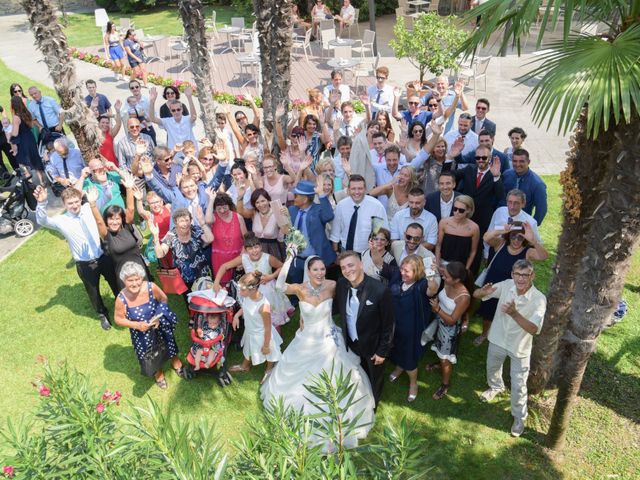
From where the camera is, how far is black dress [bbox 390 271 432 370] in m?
5.61

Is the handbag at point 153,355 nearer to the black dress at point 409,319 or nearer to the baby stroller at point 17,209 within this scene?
the black dress at point 409,319

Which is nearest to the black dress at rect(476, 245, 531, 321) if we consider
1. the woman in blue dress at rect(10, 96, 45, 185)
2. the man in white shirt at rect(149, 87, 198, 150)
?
the man in white shirt at rect(149, 87, 198, 150)

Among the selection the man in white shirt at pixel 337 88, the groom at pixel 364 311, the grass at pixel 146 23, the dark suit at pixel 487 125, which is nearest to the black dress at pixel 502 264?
the groom at pixel 364 311

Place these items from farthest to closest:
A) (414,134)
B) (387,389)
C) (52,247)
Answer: (52,247) < (414,134) < (387,389)

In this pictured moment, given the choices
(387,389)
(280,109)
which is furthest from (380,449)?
(280,109)

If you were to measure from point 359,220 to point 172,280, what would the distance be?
2598 millimetres

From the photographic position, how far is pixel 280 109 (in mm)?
9102

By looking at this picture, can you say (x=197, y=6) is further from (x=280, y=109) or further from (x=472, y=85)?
(x=472, y=85)

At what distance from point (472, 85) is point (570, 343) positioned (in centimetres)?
A: 1371

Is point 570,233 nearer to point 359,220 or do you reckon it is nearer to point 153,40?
point 359,220

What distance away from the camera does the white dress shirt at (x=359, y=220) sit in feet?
21.7

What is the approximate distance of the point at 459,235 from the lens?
6348 mm

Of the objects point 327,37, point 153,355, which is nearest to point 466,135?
point 153,355

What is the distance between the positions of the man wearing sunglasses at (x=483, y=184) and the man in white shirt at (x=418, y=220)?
929 mm
